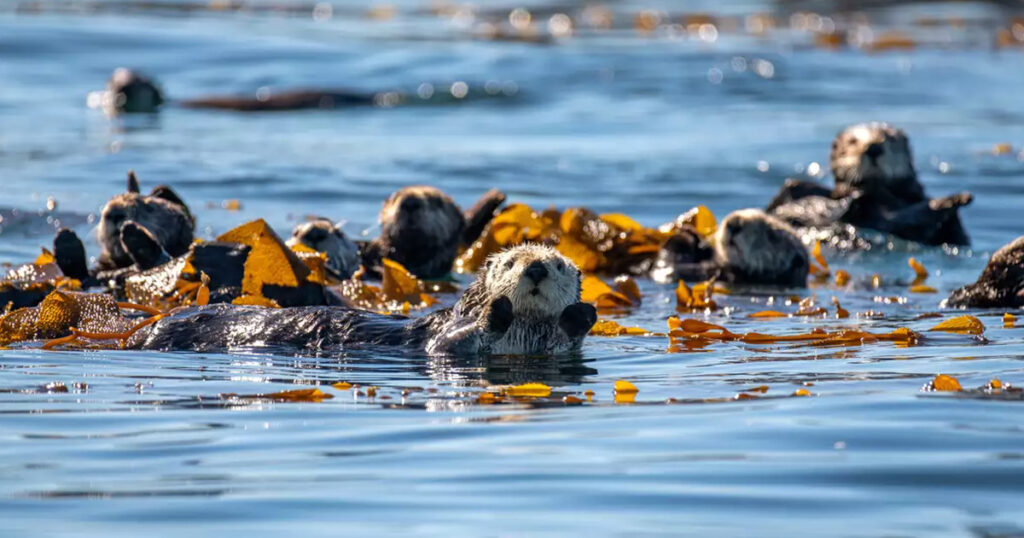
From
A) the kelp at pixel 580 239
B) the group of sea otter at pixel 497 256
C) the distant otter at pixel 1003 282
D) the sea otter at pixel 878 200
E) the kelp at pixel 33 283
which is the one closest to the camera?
the group of sea otter at pixel 497 256

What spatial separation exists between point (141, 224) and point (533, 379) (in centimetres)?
353

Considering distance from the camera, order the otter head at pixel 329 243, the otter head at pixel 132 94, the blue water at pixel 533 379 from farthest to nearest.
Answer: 1. the otter head at pixel 132 94
2. the otter head at pixel 329 243
3. the blue water at pixel 533 379

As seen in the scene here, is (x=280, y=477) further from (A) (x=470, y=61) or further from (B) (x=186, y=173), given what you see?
(A) (x=470, y=61)

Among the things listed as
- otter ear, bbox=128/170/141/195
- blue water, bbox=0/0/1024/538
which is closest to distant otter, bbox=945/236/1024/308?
blue water, bbox=0/0/1024/538

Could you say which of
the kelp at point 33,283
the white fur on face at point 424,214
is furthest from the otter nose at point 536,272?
the white fur on face at point 424,214

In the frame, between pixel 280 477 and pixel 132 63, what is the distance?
66.1ft

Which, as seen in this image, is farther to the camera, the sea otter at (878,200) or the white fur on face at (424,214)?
the sea otter at (878,200)

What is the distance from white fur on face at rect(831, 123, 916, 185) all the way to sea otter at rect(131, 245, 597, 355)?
4686 millimetres

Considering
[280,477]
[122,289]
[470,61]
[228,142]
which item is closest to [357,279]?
[122,289]

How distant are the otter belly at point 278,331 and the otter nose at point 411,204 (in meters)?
2.95

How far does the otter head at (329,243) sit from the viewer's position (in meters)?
8.48

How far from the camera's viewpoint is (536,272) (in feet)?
18.4

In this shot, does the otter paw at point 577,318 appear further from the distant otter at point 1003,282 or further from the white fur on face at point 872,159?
the white fur on face at point 872,159

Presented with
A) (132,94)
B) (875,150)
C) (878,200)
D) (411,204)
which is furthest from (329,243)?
(132,94)
